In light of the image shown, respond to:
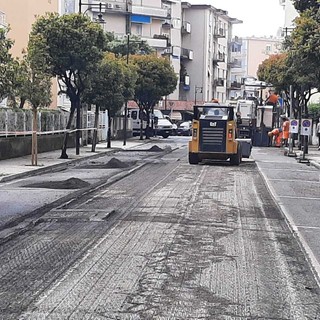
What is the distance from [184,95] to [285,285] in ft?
299

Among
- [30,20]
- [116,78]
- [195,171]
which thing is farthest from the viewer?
[30,20]

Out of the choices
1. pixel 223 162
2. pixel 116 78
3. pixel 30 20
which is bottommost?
pixel 223 162

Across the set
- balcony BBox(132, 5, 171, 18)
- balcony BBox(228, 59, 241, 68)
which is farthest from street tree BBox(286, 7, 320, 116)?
balcony BBox(228, 59, 241, 68)

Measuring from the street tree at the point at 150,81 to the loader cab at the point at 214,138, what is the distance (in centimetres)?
3017

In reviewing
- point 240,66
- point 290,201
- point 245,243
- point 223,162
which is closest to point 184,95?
point 240,66

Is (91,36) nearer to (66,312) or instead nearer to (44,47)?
(44,47)

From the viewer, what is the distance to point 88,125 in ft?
161

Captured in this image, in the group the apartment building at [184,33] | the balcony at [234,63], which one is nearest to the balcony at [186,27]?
the apartment building at [184,33]

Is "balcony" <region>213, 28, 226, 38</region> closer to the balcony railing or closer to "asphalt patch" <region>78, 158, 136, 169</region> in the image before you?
the balcony railing

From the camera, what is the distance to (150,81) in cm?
6225

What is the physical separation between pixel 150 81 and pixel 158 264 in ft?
171

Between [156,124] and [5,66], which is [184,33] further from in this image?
[5,66]

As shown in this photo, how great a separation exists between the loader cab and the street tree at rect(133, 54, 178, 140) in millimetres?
30174

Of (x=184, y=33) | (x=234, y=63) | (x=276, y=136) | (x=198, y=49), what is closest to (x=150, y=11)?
(x=184, y=33)
